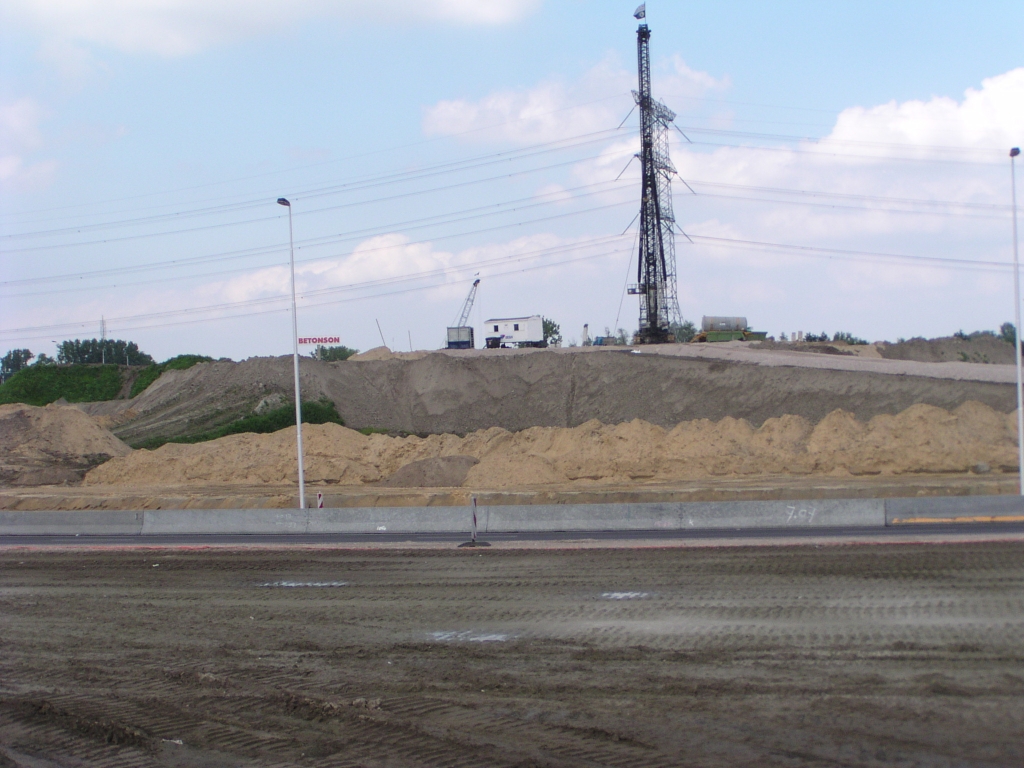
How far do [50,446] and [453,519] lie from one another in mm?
28246

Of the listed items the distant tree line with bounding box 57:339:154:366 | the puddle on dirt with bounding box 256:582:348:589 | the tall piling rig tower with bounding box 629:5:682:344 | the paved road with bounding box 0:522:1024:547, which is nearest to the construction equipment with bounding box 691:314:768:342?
the tall piling rig tower with bounding box 629:5:682:344

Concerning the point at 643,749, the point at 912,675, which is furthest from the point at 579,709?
the point at 912,675

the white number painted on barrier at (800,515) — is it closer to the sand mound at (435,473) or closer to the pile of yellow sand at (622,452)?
the pile of yellow sand at (622,452)

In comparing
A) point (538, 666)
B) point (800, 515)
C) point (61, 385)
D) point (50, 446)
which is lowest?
point (800, 515)

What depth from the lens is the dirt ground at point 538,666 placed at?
6777mm

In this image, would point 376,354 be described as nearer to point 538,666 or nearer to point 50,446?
point 50,446

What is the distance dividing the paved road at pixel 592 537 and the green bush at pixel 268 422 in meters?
19.1

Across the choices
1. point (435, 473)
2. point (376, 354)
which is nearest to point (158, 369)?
point (376, 354)

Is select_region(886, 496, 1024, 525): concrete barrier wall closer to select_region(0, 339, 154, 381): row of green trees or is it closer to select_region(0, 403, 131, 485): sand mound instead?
select_region(0, 403, 131, 485): sand mound

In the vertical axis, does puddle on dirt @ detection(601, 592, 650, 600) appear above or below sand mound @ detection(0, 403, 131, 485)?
below

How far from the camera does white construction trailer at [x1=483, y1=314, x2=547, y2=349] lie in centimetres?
5628

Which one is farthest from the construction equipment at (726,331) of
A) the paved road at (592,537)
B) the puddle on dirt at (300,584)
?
the puddle on dirt at (300,584)

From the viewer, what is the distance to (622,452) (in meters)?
36.7

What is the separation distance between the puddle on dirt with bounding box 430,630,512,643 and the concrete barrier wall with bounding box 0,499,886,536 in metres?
12.0
